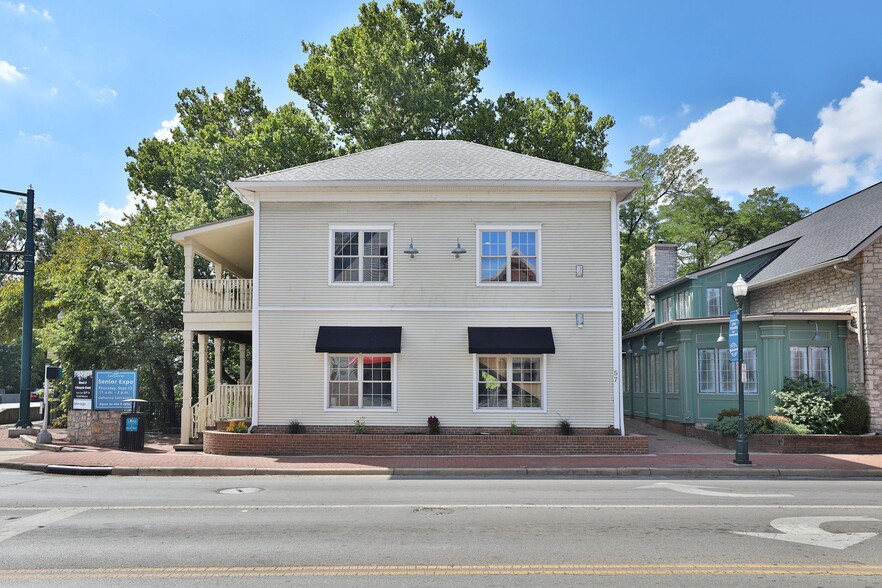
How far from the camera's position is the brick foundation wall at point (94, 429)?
1902 centimetres

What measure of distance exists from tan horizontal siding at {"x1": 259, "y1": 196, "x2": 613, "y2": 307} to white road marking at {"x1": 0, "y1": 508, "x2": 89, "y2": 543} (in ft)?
29.2

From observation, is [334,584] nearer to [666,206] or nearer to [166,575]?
[166,575]

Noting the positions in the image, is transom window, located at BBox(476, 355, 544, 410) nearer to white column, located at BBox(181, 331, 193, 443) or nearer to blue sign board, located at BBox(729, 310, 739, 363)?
blue sign board, located at BBox(729, 310, 739, 363)

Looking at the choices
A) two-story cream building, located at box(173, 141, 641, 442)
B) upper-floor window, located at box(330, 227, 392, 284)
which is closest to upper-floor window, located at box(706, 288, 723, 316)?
two-story cream building, located at box(173, 141, 641, 442)

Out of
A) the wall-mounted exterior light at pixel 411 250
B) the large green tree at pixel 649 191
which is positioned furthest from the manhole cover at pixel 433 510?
the large green tree at pixel 649 191

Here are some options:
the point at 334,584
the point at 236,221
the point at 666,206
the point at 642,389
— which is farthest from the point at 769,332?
the point at 666,206

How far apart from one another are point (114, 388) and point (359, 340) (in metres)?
6.61

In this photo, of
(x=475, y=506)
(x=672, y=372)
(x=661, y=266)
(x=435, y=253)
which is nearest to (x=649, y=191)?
(x=661, y=266)

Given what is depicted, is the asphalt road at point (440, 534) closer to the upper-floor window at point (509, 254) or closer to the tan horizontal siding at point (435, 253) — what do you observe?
the tan horizontal siding at point (435, 253)

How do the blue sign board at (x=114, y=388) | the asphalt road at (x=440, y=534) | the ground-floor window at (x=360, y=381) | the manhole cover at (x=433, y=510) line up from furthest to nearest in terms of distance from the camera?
the blue sign board at (x=114, y=388)
the ground-floor window at (x=360, y=381)
the manhole cover at (x=433, y=510)
the asphalt road at (x=440, y=534)

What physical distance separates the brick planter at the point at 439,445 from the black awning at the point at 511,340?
2.11 metres

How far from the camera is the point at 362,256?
18.9 meters

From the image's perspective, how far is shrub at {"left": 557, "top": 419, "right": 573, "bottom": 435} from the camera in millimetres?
18031

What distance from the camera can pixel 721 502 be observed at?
36.6ft
